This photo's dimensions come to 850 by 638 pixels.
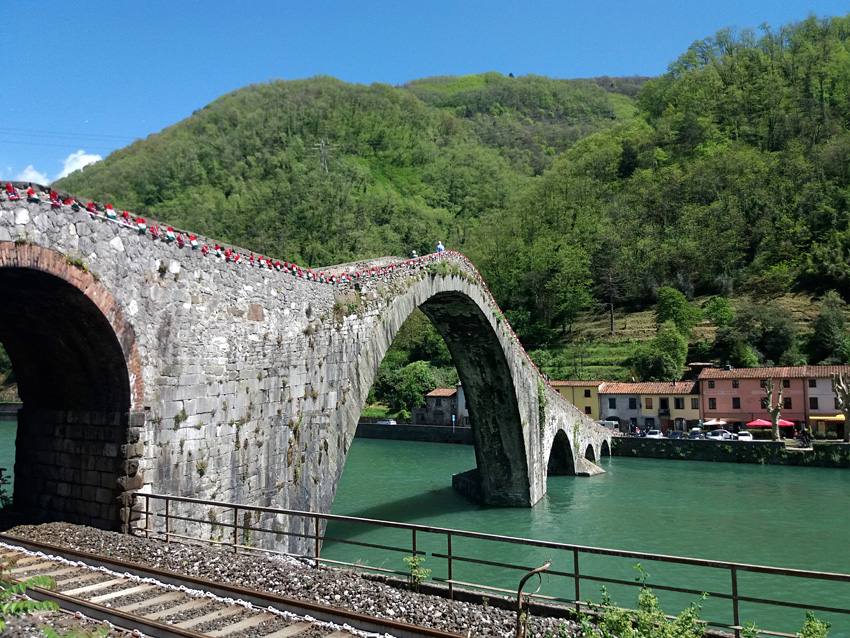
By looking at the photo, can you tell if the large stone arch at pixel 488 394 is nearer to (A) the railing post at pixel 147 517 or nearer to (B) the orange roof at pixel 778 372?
(A) the railing post at pixel 147 517

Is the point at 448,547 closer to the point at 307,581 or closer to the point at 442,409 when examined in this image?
the point at 307,581

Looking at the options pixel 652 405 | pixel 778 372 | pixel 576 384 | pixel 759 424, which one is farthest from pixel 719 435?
pixel 576 384

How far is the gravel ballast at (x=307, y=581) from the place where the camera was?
20.5ft

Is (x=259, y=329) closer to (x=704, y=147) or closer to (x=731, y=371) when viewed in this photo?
(x=731, y=371)

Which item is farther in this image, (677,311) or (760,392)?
(677,311)

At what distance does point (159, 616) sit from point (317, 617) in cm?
140

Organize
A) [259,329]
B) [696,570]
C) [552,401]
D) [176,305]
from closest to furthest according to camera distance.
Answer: [176,305] → [259,329] → [696,570] → [552,401]

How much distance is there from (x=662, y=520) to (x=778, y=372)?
80.8ft

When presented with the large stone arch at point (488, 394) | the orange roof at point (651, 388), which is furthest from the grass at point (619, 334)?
the large stone arch at point (488, 394)

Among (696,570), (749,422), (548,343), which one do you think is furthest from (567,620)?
(548,343)

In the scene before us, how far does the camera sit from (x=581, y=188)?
77.2 metres

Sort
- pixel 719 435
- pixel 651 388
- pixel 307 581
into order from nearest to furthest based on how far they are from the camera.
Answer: pixel 307 581 → pixel 719 435 → pixel 651 388

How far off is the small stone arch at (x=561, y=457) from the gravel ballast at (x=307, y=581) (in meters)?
25.7

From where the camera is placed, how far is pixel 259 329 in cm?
1161
